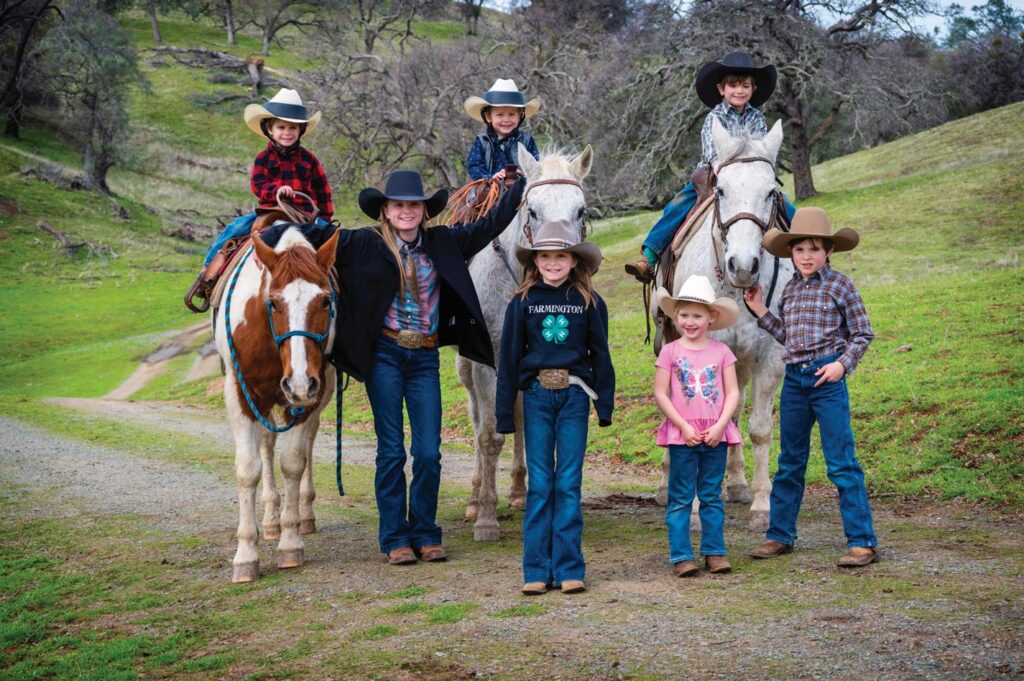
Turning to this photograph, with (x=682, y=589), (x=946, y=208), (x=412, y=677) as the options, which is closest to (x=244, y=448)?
(x=412, y=677)

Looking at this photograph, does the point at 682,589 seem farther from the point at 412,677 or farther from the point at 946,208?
the point at 946,208

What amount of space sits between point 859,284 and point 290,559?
15.7 meters

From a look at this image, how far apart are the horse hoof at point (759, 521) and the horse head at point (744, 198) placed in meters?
1.98

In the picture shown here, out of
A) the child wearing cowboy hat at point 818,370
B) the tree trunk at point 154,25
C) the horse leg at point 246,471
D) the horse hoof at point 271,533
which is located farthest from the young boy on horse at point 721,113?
the tree trunk at point 154,25

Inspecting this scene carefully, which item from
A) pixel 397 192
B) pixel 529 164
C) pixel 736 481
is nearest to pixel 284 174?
pixel 397 192

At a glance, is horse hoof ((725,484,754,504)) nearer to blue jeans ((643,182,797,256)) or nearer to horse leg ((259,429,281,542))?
blue jeans ((643,182,797,256))

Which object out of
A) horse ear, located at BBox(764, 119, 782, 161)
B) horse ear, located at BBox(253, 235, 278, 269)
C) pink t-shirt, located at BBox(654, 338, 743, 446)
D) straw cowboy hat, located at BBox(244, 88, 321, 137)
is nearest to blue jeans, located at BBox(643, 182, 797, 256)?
horse ear, located at BBox(764, 119, 782, 161)

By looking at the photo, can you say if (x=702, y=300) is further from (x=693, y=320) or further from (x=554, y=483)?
(x=554, y=483)

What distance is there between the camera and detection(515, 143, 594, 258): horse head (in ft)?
21.8

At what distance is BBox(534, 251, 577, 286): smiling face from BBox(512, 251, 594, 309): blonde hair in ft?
0.25

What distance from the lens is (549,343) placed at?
6219mm

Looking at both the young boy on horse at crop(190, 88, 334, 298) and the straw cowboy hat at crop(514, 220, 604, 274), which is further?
the young boy on horse at crop(190, 88, 334, 298)

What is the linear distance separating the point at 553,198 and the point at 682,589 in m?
2.78

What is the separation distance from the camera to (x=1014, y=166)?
2644cm
